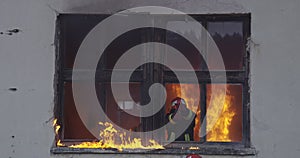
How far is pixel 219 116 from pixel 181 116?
423 millimetres

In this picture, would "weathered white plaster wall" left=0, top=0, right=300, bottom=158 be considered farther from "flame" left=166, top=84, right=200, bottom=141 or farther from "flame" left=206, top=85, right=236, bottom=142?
"flame" left=166, top=84, right=200, bottom=141

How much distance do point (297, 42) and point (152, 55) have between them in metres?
1.57

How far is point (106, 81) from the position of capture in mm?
6238

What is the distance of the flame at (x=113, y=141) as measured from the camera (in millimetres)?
6090

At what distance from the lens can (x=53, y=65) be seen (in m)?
6.07

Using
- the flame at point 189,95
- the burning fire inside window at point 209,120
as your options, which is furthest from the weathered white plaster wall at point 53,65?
Result: the flame at point 189,95

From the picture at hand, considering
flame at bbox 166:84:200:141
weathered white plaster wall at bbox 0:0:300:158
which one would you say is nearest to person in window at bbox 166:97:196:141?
flame at bbox 166:84:200:141

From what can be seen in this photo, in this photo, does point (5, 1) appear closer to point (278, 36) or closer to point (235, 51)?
point (235, 51)

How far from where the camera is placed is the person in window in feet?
20.3

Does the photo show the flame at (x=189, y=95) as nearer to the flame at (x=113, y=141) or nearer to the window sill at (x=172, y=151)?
the window sill at (x=172, y=151)

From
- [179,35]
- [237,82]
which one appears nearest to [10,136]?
[179,35]

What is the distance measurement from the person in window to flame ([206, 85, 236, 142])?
0.61ft

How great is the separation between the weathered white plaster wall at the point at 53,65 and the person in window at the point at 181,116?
70 cm

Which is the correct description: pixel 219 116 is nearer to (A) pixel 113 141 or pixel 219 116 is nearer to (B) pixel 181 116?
(B) pixel 181 116
